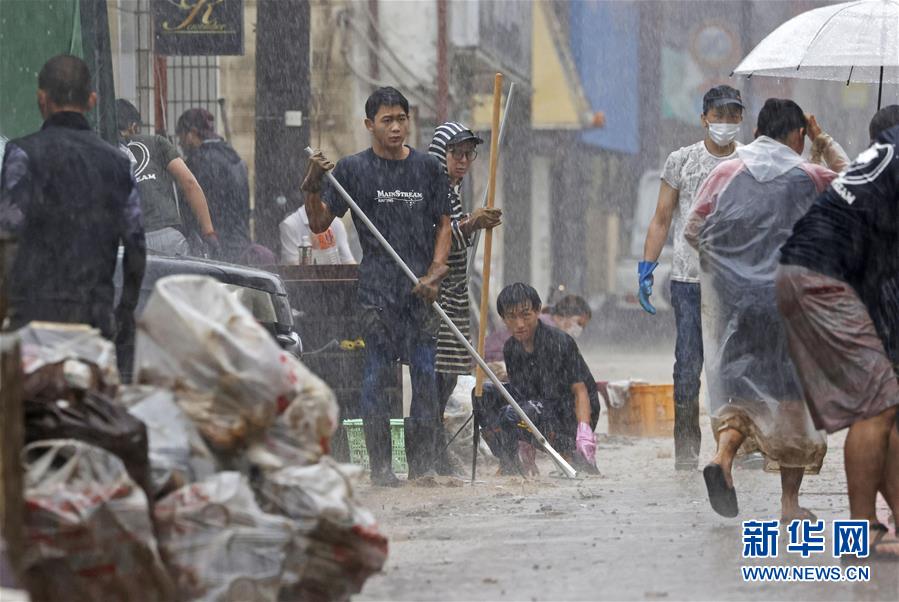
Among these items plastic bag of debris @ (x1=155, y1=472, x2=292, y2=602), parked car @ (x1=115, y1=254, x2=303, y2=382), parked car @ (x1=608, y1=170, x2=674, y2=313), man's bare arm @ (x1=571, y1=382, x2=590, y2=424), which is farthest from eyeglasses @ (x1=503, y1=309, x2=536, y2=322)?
parked car @ (x1=608, y1=170, x2=674, y2=313)

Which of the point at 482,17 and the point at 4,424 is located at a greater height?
the point at 482,17

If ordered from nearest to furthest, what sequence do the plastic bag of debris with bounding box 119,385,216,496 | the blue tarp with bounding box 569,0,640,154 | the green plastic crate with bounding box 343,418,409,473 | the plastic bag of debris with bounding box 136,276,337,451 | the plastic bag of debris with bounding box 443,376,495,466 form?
the plastic bag of debris with bounding box 119,385,216,496 → the plastic bag of debris with bounding box 136,276,337,451 → the green plastic crate with bounding box 343,418,409,473 → the plastic bag of debris with bounding box 443,376,495,466 → the blue tarp with bounding box 569,0,640,154

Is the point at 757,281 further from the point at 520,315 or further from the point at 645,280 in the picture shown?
the point at 520,315

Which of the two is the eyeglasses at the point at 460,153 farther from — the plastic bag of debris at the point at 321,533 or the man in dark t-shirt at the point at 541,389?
the plastic bag of debris at the point at 321,533

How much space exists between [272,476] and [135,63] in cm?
1542

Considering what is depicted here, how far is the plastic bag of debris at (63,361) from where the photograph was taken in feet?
15.2

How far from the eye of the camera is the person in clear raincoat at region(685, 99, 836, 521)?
291 inches

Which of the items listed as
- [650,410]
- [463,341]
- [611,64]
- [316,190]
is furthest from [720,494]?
[611,64]

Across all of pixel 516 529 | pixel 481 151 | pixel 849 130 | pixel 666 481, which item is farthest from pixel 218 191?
pixel 849 130

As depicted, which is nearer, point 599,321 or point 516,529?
point 516,529

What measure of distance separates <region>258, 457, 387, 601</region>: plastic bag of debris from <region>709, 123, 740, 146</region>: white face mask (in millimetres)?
5216

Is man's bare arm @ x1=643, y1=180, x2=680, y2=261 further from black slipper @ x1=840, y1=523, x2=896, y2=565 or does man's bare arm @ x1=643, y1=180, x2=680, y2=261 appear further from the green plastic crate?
black slipper @ x1=840, y1=523, x2=896, y2=565

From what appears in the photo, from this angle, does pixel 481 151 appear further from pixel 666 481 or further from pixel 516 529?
pixel 516 529

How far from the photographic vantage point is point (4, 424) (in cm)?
414
